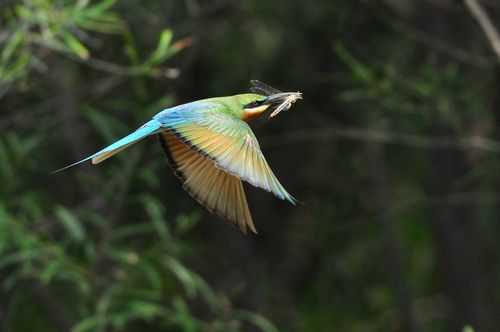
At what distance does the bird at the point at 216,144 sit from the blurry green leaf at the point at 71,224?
59.3 inches

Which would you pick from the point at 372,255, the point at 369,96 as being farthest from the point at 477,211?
the point at 369,96

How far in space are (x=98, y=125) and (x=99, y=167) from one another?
628 mm

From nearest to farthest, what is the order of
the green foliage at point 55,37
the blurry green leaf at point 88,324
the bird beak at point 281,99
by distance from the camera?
the bird beak at point 281,99 < the green foliage at point 55,37 < the blurry green leaf at point 88,324

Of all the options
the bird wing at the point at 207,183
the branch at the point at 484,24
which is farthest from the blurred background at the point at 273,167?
the bird wing at the point at 207,183

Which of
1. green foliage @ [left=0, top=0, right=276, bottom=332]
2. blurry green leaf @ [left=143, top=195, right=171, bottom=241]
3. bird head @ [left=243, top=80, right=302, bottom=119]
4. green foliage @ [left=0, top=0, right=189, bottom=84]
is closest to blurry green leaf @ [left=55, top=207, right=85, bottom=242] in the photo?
green foliage @ [left=0, top=0, right=276, bottom=332]

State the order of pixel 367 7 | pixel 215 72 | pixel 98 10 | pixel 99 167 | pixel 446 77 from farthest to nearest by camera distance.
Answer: pixel 215 72 → pixel 99 167 → pixel 446 77 → pixel 367 7 → pixel 98 10

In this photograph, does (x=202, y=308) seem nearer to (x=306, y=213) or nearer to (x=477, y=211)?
(x=306, y=213)

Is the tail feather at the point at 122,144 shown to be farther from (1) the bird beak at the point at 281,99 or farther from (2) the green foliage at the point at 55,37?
(2) the green foliage at the point at 55,37

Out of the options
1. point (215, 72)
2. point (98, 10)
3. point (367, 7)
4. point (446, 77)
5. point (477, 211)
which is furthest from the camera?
point (477, 211)

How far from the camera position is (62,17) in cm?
358

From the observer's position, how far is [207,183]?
2.70m

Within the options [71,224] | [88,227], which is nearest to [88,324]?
[71,224]

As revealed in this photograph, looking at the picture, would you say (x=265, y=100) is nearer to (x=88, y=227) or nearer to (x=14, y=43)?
(x=14, y=43)

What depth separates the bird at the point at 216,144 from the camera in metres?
2.49
